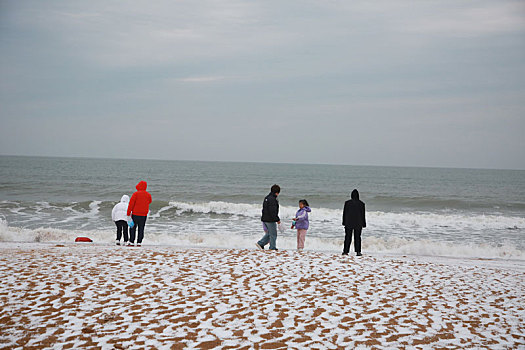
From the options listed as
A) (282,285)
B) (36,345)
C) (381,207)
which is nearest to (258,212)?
(381,207)

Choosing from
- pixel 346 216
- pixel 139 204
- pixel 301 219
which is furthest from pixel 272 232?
pixel 139 204

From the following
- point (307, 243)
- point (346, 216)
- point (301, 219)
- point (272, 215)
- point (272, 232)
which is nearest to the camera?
point (346, 216)

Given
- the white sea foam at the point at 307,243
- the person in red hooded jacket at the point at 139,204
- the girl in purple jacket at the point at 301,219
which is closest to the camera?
the person in red hooded jacket at the point at 139,204

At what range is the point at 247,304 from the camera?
669 centimetres

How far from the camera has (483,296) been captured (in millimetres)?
7676

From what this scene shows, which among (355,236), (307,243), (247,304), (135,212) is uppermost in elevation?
(135,212)

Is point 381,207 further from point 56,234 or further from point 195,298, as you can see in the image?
point 195,298

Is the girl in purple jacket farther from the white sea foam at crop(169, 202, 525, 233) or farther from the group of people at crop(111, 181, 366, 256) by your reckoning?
the white sea foam at crop(169, 202, 525, 233)

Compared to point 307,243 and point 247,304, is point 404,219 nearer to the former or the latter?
point 307,243

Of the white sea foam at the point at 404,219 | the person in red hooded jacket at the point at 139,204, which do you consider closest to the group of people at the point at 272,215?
the person in red hooded jacket at the point at 139,204

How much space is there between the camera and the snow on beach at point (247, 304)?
543cm

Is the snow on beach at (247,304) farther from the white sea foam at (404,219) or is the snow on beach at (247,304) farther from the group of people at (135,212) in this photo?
the white sea foam at (404,219)

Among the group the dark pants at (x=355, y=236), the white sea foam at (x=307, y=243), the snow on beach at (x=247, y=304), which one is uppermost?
the dark pants at (x=355, y=236)

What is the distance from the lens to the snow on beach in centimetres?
543
